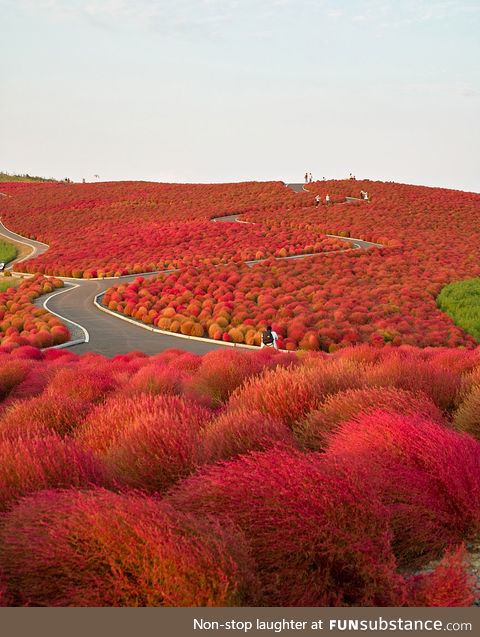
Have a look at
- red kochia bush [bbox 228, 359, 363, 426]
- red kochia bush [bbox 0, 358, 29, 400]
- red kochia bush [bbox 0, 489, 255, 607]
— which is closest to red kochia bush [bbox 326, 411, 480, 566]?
red kochia bush [bbox 0, 489, 255, 607]

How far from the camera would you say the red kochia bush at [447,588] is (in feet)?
11.1

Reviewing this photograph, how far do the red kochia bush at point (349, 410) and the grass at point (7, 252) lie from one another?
1759 inches

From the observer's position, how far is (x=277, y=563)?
12.1ft

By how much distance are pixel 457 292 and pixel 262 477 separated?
86.4 ft

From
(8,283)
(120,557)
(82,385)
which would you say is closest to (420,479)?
(120,557)

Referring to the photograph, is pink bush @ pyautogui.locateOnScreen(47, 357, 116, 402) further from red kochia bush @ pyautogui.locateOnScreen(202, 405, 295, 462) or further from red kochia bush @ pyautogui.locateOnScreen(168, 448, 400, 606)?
red kochia bush @ pyautogui.locateOnScreen(168, 448, 400, 606)

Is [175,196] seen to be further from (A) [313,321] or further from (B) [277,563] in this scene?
(B) [277,563]

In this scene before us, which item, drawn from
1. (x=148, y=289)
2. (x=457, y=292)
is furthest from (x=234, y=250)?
(x=457, y=292)

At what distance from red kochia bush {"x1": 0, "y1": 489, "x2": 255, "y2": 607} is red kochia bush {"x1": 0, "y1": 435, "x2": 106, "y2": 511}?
705 millimetres

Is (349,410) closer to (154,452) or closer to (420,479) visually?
(420,479)

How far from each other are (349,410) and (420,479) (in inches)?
59.8

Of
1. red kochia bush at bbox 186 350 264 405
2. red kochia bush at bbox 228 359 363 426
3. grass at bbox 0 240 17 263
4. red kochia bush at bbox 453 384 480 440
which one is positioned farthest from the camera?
grass at bbox 0 240 17 263

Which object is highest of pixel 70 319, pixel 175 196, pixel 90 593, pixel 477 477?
pixel 175 196

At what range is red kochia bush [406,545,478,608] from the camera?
11.1 feet
